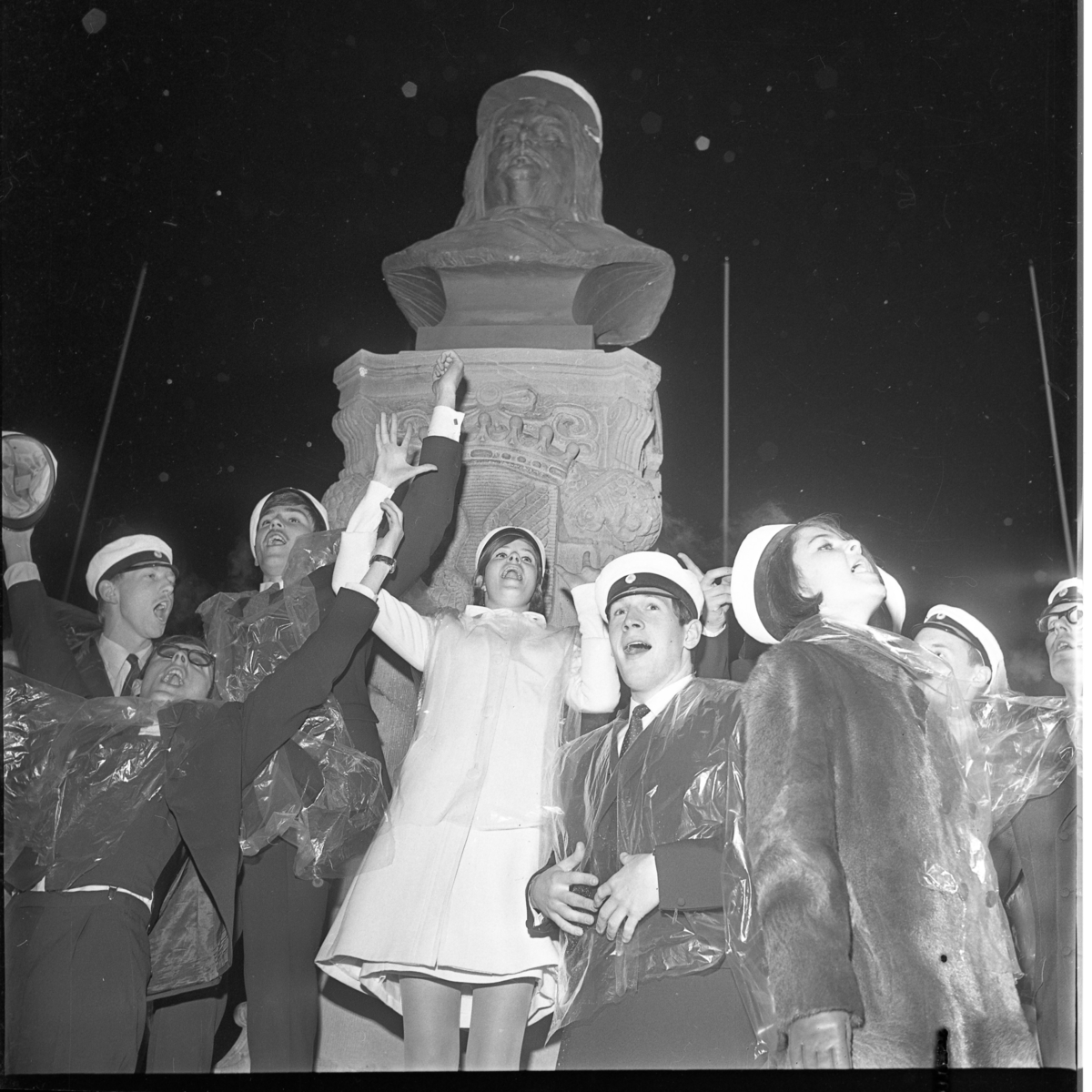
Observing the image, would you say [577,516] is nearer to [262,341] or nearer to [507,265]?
[507,265]

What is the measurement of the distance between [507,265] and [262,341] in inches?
30.8

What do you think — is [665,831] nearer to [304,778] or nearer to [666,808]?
[666,808]

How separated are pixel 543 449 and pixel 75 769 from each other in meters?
1.61

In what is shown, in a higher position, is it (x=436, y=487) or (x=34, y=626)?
(x=436, y=487)

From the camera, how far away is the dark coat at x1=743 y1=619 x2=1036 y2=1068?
11.0ft

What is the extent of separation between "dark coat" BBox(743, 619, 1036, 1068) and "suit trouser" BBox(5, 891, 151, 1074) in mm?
1689

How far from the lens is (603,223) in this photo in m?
4.05

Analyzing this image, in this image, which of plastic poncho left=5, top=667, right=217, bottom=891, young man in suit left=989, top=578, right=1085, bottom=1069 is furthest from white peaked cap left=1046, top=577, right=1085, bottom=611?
plastic poncho left=5, top=667, right=217, bottom=891

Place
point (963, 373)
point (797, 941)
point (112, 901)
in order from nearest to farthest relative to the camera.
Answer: point (797, 941) → point (112, 901) → point (963, 373)

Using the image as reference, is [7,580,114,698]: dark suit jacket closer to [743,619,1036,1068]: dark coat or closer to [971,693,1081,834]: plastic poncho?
[743,619,1036,1068]: dark coat

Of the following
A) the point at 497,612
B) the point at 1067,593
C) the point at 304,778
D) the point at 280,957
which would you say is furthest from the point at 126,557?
the point at 1067,593

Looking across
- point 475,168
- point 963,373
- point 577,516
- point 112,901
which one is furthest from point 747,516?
point 112,901

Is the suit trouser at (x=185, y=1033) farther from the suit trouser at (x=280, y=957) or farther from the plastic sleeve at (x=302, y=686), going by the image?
the plastic sleeve at (x=302, y=686)

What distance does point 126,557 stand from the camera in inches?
156
